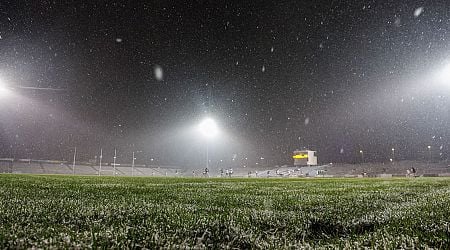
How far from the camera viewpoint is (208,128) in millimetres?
86688

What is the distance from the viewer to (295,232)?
10.4 feet

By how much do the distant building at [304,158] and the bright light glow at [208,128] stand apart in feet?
196

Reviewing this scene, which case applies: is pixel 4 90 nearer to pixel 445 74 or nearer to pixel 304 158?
pixel 445 74

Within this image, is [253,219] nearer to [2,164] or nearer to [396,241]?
[396,241]

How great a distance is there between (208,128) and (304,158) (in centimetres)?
6423

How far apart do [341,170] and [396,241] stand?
353ft

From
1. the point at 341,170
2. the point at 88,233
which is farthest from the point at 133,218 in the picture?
the point at 341,170

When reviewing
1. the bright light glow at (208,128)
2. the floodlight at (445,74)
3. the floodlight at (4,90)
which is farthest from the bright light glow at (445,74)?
the floodlight at (4,90)

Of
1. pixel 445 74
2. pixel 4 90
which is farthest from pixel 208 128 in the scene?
pixel 445 74

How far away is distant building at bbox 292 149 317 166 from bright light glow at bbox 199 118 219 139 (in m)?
59.7

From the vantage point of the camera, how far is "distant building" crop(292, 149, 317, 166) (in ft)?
443

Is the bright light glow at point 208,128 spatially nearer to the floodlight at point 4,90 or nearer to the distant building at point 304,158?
the floodlight at point 4,90

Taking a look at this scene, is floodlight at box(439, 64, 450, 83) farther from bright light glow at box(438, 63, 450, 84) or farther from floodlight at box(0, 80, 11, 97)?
floodlight at box(0, 80, 11, 97)

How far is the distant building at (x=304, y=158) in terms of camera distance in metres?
135
